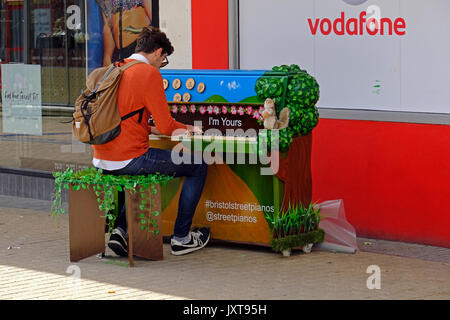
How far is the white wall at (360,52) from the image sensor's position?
7.58 meters

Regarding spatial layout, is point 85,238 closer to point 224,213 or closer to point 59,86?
point 224,213

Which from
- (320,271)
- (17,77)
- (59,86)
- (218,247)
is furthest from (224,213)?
(17,77)

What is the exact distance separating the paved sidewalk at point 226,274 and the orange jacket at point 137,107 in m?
0.86

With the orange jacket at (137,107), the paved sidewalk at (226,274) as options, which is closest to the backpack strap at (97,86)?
the orange jacket at (137,107)

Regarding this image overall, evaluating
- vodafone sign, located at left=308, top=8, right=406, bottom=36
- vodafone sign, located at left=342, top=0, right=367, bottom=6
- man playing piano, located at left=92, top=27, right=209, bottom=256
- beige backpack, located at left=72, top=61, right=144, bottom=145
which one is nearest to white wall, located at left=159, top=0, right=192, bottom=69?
vodafone sign, located at left=308, top=8, right=406, bottom=36

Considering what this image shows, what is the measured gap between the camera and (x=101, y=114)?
22.1ft

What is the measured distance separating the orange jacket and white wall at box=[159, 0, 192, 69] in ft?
7.20

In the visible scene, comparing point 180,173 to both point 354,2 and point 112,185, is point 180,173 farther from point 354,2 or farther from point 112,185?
point 354,2

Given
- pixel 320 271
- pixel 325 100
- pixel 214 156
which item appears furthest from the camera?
pixel 325 100

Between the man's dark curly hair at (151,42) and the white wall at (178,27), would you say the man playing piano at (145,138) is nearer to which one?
the man's dark curly hair at (151,42)

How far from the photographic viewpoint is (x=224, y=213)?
24.5 ft

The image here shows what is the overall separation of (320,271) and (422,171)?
4.83 ft

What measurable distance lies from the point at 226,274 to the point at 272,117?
1.22 metres

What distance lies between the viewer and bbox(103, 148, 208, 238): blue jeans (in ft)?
22.7
